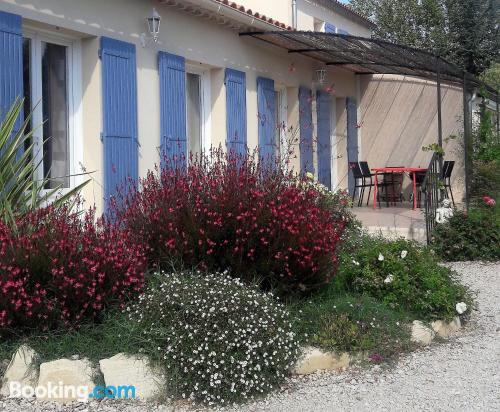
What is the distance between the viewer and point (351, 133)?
13445mm

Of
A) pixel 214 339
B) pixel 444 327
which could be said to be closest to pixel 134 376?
pixel 214 339

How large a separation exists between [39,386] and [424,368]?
2517 mm

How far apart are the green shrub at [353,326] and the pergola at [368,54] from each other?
4515 millimetres

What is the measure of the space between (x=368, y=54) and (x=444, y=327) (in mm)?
6024

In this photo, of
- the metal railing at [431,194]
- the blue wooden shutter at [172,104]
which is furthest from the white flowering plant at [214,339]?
the metal railing at [431,194]

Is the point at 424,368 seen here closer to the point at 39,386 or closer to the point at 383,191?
the point at 39,386

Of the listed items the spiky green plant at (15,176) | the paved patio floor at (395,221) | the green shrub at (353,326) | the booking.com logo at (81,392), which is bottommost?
the booking.com logo at (81,392)

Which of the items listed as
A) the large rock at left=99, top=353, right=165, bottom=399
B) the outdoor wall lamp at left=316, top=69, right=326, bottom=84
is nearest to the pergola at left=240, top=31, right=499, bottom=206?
the outdoor wall lamp at left=316, top=69, right=326, bottom=84

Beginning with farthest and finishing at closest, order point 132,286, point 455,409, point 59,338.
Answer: point 132,286 < point 59,338 < point 455,409

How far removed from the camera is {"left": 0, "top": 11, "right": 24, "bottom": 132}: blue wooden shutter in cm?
584

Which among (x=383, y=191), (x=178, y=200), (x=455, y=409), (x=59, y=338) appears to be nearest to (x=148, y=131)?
(x=178, y=200)

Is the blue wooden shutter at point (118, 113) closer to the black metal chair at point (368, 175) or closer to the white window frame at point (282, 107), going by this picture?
the white window frame at point (282, 107)

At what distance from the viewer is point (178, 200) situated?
4863 millimetres

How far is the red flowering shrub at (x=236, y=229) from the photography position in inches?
189
